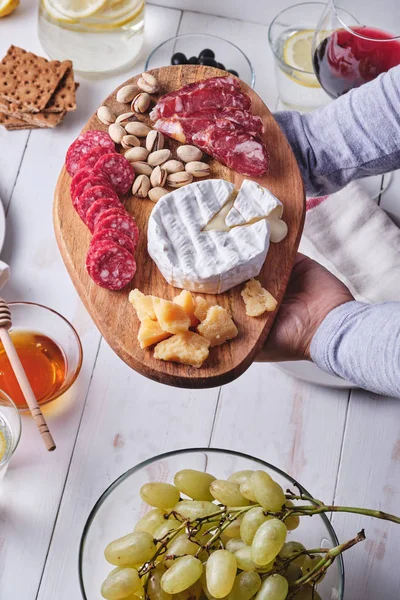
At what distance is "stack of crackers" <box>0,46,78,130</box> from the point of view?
1.40m

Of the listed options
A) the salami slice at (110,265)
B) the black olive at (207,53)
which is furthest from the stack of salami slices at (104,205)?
the black olive at (207,53)

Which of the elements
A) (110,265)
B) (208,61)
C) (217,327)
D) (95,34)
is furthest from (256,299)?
(95,34)

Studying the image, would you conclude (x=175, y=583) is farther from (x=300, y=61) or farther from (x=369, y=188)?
(x=300, y=61)

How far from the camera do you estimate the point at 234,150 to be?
1082 mm

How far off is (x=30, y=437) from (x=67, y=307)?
0.23 meters

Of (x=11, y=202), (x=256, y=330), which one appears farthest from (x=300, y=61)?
(x=256, y=330)

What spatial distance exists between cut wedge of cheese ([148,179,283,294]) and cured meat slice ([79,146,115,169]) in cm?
12

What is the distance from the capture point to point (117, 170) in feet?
3.48

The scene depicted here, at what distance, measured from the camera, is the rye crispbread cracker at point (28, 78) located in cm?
140

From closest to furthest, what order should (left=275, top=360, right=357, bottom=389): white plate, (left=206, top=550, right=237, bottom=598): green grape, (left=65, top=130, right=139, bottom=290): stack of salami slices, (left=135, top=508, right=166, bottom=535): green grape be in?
1. (left=206, top=550, right=237, bottom=598): green grape
2. (left=135, top=508, right=166, bottom=535): green grape
3. (left=65, top=130, right=139, bottom=290): stack of salami slices
4. (left=275, top=360, right=357, bottom=389): white plate

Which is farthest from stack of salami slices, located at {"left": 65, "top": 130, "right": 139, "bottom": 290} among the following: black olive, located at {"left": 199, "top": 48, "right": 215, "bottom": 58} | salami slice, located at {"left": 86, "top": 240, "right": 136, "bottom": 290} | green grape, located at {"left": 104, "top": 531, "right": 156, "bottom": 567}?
black olive, located at {"left": 199, "top": 48, "right": 215, "bottom": 58}

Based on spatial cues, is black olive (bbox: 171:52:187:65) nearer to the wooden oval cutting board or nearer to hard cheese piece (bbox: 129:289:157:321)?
the wooden oval cutting board

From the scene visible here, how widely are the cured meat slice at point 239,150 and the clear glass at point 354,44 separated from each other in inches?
9.5

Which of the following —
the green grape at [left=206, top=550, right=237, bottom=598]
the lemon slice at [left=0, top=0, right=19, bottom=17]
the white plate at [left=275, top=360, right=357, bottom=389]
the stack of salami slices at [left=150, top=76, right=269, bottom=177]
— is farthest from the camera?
the lemon slice at [left=0, top=0, right=19, bottom=17]
